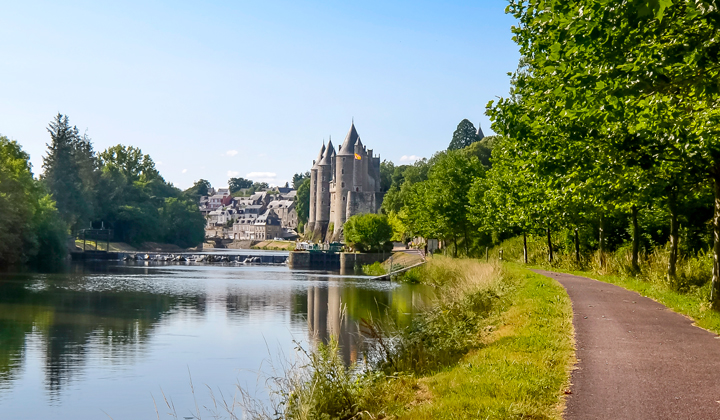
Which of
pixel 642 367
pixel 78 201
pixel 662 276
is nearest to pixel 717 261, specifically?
pixel 642 367

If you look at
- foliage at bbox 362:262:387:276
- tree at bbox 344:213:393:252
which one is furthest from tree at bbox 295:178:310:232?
foliage at bbox 362:262:387:276

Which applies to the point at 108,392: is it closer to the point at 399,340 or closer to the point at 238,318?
the point at 399,340

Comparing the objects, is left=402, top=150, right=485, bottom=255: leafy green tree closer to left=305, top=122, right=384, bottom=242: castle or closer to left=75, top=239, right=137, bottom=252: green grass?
left=305, top=122, right=384, bottom=242: castle

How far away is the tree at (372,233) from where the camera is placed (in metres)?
74.7

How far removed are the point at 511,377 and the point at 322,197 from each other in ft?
370

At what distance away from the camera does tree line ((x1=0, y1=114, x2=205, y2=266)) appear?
5373 cm

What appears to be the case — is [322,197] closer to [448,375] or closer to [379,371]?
[379,371]

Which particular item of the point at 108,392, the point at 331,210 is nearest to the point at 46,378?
the point at 108,392

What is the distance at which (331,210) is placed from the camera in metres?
114

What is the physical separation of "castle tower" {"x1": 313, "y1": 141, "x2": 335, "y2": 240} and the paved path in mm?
105828

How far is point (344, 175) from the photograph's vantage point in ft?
360

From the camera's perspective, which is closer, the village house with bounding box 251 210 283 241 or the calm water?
the calm water

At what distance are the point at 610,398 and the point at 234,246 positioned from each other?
15971cm

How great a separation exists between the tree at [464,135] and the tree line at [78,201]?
148ft
